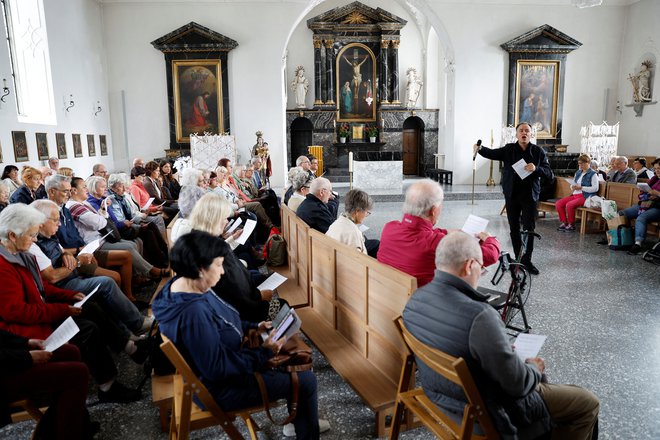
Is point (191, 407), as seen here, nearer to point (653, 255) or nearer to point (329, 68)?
point (653, 255)

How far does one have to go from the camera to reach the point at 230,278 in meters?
2.96

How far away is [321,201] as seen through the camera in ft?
15.0

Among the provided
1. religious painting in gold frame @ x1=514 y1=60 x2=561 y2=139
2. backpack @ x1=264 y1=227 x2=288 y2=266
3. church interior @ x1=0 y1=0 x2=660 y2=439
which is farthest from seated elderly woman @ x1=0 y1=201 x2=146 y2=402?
religious painting in gold frame @ x1=514 y1=60 x2=561 y2=139

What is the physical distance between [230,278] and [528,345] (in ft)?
5.72

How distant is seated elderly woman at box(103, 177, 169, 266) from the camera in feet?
17.9

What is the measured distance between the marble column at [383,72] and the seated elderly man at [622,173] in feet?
32.9

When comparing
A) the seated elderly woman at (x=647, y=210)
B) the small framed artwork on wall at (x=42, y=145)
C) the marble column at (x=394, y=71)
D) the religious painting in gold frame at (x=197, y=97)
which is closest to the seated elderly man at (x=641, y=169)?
the seated elderly woman at (x=647, y=210)

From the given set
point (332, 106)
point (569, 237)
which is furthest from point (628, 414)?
point (332, 106)

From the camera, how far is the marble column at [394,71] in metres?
17.2

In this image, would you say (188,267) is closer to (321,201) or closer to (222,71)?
(321,201)

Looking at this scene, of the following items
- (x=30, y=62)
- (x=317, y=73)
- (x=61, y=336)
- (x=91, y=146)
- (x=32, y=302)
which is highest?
(x=317, y=73)

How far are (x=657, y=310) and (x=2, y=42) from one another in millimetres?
9751

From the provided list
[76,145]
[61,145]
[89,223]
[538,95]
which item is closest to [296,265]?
[89,223]

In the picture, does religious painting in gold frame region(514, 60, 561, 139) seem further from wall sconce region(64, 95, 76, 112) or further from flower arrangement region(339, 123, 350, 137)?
wall sconce region(64, 95, 76, 112)
